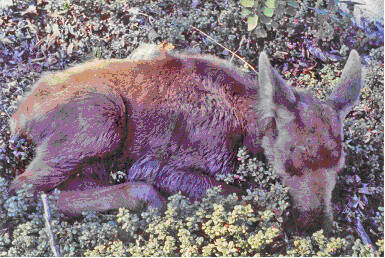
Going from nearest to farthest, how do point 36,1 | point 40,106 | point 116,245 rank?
1. point 116,245
2. point 40,106
3. point 36,1

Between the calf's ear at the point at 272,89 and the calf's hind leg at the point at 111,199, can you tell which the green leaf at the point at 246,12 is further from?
the calf's hind leg at the point at 111,199

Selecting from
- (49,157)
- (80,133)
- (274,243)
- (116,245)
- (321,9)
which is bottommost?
(116,245)

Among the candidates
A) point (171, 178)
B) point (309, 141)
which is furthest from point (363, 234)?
point (171, 178)

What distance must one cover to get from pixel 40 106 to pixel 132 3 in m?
1.47

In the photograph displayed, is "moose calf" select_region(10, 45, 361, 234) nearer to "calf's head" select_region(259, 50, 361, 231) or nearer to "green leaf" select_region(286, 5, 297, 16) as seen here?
"calf's head" select_region(259, 50, 361, 231)

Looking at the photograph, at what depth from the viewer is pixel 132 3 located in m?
4.21

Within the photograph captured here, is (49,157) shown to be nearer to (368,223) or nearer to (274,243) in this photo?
(274,243)

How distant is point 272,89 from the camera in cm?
302

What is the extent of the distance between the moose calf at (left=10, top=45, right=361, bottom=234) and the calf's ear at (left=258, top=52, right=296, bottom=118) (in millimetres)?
14

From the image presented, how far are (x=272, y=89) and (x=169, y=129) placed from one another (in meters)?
1.06

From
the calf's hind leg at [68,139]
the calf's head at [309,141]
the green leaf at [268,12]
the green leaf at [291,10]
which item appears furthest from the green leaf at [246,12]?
the calf's hind leg at [68,139]

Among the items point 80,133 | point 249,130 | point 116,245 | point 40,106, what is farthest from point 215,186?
point 40,106

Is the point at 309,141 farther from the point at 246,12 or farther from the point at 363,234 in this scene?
the point at 246,12

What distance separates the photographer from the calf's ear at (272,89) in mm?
2943
